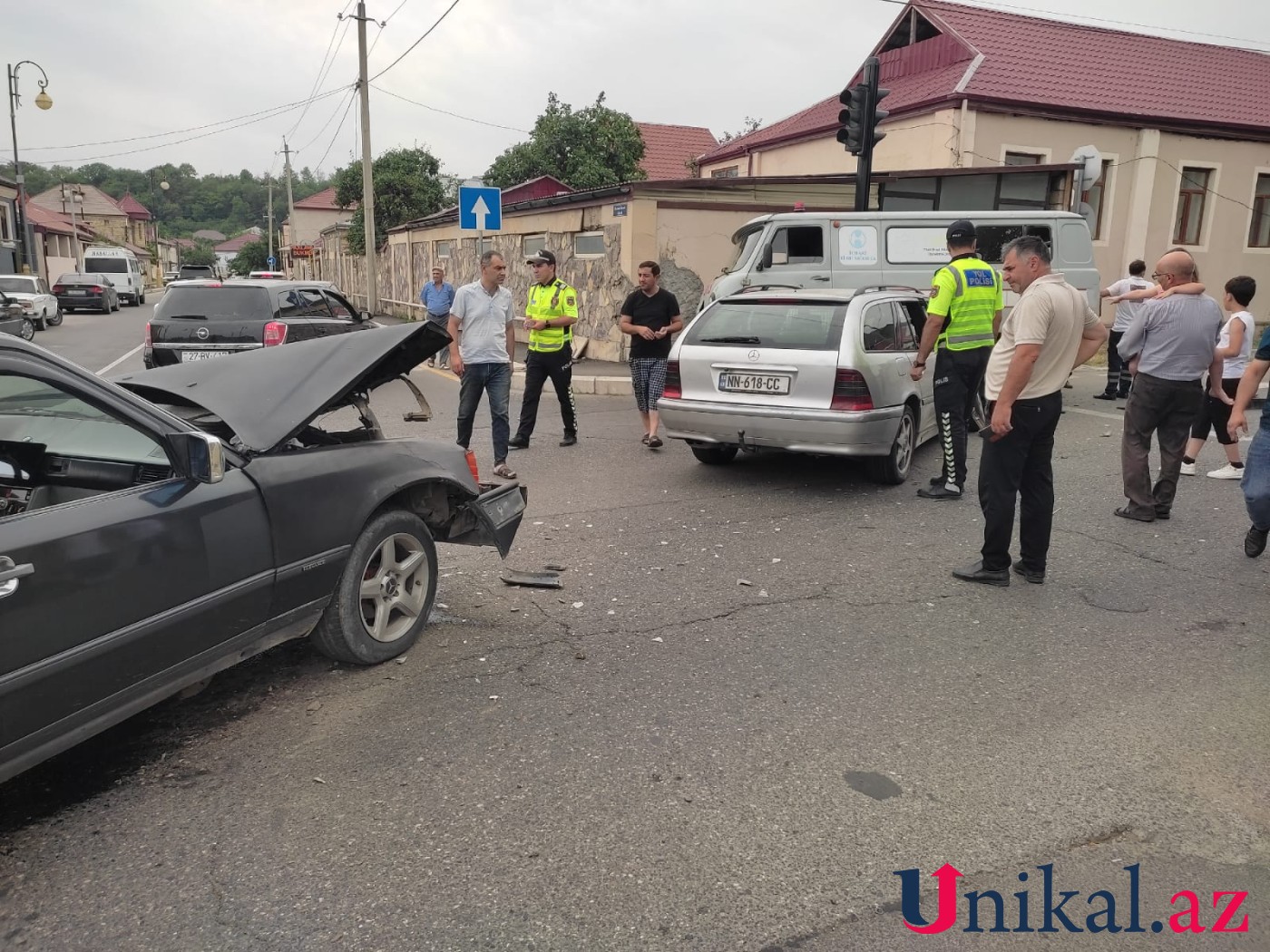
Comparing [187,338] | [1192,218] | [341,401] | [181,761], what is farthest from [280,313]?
[1192,218]

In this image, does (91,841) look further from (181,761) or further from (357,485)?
(357,485)

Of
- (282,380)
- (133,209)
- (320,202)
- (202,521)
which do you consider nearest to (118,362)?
(282,380)

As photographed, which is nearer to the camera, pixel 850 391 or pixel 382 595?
pixel 382 595

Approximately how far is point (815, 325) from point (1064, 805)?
4.61m

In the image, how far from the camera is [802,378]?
6820 millimetres

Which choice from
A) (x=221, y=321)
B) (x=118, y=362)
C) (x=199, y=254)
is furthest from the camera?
(x=199, y=254)

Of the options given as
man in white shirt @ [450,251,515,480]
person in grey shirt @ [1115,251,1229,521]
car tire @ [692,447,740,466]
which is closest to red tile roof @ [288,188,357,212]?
man in white shirt @ [450,251,515,480]

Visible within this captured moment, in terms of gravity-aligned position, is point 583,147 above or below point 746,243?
above

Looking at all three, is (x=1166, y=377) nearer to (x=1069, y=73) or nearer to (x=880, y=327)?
(x=880, y=327)

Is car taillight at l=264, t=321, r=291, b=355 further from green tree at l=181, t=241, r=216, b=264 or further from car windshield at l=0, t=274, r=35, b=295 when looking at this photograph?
green tree at l=181, t=241, r=216, b=264

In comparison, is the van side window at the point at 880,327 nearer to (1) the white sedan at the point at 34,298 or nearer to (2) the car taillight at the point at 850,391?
(2) the car taillight at the point at 850,391

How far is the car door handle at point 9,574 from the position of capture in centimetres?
242

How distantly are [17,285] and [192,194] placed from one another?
112 metres

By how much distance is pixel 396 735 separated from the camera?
3396mm
